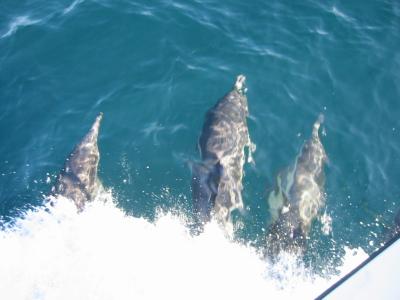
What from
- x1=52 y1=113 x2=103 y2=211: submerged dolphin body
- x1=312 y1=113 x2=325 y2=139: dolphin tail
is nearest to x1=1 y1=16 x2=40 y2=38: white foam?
x1=52 y1=113 x2=103 y2=211: submerged dolphin body

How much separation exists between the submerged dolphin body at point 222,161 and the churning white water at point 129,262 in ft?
2.18

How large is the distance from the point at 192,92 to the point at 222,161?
12.5 ft

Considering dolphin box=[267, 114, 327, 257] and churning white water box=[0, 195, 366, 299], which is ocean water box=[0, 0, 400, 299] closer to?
churning white water box=[0, 195, 366, 299]

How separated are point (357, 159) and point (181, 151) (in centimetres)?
587

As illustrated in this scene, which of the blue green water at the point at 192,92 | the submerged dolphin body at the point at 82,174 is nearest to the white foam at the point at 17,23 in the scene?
the blue green water at the point at 192,92

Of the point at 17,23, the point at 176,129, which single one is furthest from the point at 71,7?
the point at 176,129

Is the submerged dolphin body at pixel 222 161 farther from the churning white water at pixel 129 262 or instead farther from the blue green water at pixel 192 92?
the churning white water at pixel 129 262

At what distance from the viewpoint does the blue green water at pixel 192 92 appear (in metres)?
13.8

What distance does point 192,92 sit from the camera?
16.5 m

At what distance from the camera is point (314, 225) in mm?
12836

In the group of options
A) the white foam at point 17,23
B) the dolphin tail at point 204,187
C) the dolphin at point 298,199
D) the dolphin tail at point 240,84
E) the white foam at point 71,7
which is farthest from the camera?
the white foam at point 71,7

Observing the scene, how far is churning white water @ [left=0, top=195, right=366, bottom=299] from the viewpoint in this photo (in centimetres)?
1172

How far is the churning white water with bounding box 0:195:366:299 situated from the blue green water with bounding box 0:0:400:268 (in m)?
0.65

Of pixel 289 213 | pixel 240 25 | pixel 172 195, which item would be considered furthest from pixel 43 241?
pixel 240 25
